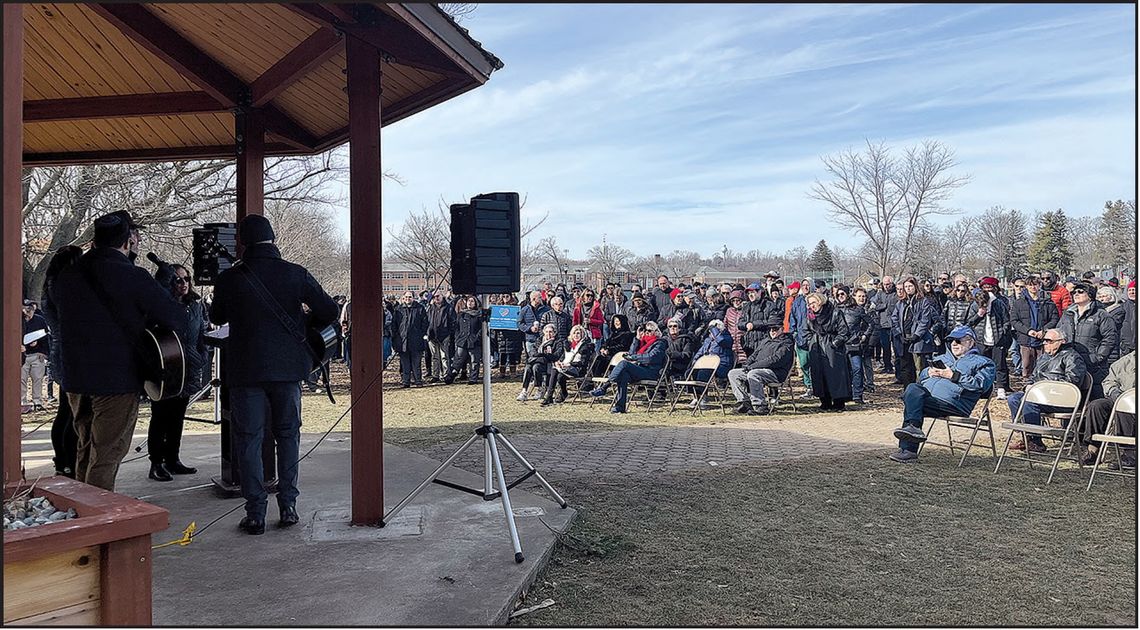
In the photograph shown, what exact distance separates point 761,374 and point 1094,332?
13.6ft

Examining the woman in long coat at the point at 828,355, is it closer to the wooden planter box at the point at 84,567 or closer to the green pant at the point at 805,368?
the green pant at the point at 805,368

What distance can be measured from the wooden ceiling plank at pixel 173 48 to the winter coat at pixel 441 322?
10.2 meters

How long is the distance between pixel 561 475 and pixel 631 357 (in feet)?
18.1

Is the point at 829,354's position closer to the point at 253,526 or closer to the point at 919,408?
the point at 919,408

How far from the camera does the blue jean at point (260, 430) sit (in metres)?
5.08

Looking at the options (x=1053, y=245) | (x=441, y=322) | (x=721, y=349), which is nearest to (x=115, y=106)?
(x=721, y=349)

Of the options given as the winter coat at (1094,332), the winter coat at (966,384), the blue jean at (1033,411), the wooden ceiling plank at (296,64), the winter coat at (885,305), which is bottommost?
the blue jean at (1033,411)

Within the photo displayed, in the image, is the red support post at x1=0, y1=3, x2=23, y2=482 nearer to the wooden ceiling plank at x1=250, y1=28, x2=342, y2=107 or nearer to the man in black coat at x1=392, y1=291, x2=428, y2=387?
the wooden ceiling plank at x1=250, y1=28, x2=342, y2=107

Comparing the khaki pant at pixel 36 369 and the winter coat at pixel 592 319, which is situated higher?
the winter coat at pixel 592 319

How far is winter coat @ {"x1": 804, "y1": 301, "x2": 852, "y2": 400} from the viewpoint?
12.2 meters

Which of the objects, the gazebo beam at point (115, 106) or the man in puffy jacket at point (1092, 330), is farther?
the man in puffy jacket at point (1092, 330)

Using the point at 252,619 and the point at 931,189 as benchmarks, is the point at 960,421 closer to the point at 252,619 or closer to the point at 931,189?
the point at 252,619

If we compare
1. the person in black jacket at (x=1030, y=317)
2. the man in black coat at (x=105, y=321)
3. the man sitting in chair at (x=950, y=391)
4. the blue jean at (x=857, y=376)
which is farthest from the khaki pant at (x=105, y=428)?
the person in black jacket at (x=1030, y=317)

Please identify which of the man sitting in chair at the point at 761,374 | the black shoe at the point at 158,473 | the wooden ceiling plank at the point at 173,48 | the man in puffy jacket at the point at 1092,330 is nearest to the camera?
the wooden ceiling plank at the point at 173,48
